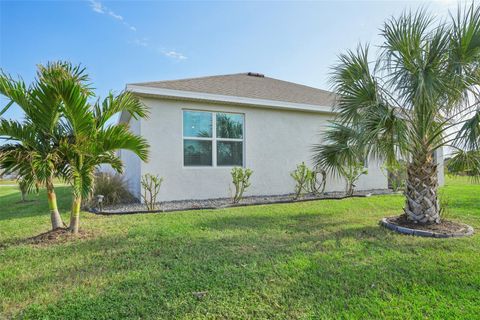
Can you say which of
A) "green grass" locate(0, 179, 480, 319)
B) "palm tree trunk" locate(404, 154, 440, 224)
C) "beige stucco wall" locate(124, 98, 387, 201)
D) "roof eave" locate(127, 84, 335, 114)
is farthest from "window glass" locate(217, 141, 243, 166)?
"palm tree trunk" locate(404, 154, 440, 224)

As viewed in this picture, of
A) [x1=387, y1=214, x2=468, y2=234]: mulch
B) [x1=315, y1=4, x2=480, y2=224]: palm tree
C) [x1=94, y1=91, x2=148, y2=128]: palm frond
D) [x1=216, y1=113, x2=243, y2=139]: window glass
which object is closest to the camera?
[x1=315, y1=4, x2=480, y2=224]: palm tree

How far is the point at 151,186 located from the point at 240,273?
16.6 ft

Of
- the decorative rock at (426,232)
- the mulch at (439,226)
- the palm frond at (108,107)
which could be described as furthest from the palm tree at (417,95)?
the palm frond at (108,107)

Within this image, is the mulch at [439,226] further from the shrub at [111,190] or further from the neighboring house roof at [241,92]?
the shrub at [111,190]

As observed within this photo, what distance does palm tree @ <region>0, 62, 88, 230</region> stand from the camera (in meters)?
3.78

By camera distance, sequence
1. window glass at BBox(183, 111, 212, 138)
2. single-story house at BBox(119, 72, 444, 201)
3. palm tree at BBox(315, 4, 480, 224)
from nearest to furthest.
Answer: palm tree at BBox(315, 4, 480, 224)
single-story house at BBox(119, 72, 444, 201)
window glass at BBox(183, 111, 212, 138)

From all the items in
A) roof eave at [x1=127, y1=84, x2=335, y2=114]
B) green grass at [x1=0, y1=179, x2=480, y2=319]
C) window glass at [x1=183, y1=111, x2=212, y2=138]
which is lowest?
green grass at [x1=0, y1=179, x2=480, y2=319]

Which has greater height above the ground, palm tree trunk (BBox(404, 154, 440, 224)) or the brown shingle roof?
the brown shingle roof

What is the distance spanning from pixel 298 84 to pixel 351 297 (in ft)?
39.3

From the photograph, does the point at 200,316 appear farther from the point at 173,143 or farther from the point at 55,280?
the point at 173,143

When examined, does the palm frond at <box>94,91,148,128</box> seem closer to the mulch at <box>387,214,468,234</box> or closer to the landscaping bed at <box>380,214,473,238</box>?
the landscaping bed at <box>380,214,473,238</box>

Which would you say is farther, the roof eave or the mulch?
the roof eave

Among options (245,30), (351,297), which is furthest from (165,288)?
(245,30)

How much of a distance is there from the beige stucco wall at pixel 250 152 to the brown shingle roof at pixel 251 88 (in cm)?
47
